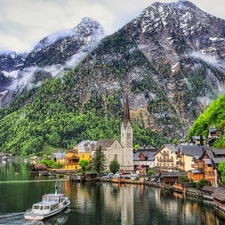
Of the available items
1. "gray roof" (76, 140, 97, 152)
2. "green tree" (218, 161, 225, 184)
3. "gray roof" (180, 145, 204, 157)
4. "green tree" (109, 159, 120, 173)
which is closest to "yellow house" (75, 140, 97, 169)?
"gray roof" (76, 140, 97, 152)

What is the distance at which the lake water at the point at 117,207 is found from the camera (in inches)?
2357

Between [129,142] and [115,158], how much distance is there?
10.8 meters

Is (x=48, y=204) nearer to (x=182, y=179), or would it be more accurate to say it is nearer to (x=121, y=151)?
(x=182, y=179)

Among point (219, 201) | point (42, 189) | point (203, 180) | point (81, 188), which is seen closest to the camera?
point (219, 201)

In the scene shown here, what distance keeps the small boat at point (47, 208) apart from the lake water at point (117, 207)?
1.02 meters

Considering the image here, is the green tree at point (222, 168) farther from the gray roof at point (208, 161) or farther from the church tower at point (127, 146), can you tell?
the church tower at point (127, 146)

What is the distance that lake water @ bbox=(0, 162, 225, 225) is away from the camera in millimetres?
59875

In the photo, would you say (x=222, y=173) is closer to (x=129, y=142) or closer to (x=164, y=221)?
(x=164, y=221)

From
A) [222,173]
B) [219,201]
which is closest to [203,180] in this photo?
[222,173]

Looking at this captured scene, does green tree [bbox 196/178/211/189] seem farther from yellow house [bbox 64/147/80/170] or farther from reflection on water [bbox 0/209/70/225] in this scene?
yellow house [bbox 64/147/80/170]

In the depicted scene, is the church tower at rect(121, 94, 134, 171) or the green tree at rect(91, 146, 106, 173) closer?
the green tree at rect(91, 146, 106, 173)

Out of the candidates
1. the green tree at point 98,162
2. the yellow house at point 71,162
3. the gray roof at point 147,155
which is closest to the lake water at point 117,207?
the green tree at point 98,162

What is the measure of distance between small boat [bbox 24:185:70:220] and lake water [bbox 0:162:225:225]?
1017mm

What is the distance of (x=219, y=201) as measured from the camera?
219ft
